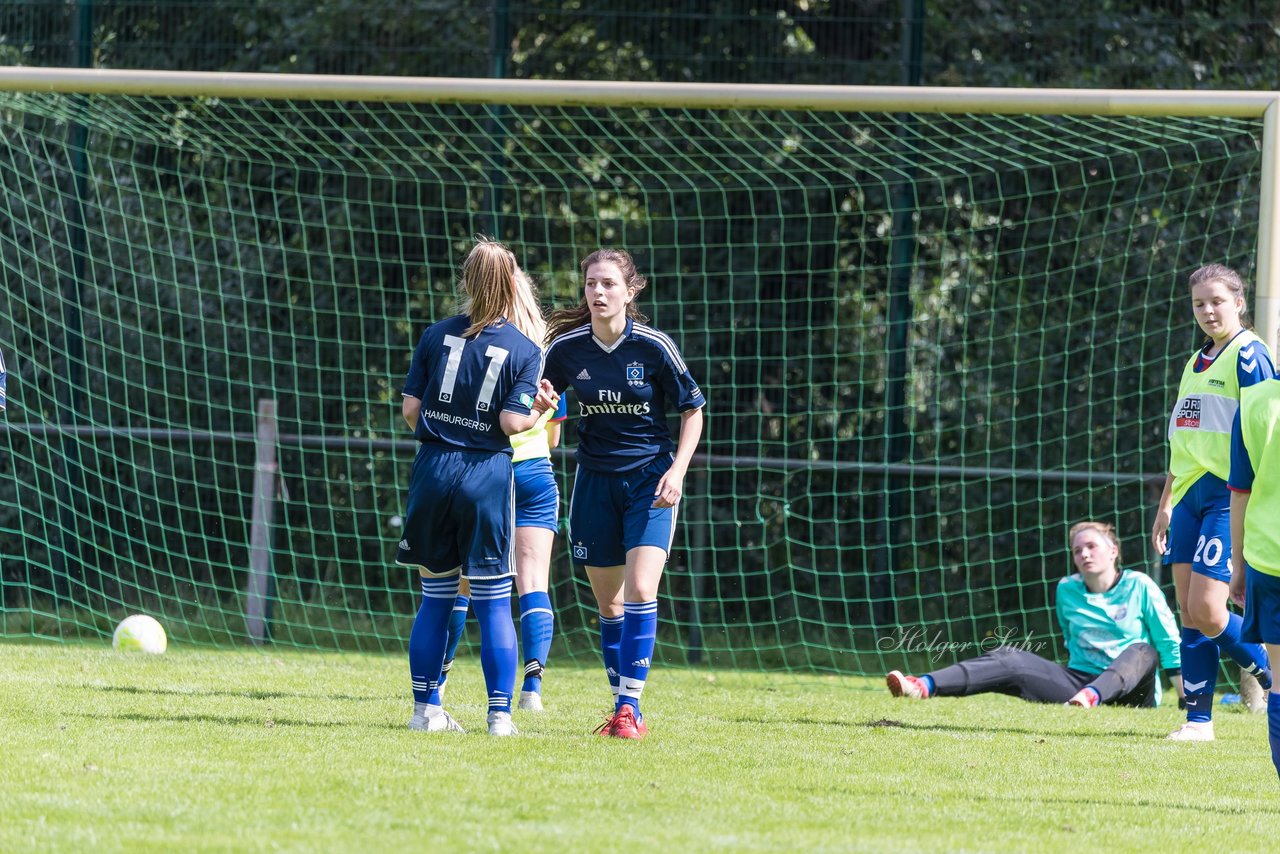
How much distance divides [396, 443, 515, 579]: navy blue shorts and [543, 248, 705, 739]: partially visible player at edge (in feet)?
1.92

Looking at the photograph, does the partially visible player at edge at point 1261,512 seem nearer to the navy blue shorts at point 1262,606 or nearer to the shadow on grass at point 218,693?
the navy blue shorts at point 1262,606

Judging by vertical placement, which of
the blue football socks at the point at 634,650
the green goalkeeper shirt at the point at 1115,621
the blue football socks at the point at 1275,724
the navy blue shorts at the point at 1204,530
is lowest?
the green goalkeeper shirt at the point at 1115,621

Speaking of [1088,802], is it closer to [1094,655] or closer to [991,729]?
[991,729]

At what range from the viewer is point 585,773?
445 centimetres

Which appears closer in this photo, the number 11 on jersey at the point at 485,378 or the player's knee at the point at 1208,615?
the number 11 on jersey at the point at 485,378

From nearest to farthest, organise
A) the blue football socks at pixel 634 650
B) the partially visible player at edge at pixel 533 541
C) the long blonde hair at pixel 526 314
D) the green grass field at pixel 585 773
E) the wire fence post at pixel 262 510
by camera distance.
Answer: the green grass field at pixel 585 773, the long blonde hair at pixel 526 314, the blue football socks at pixel 634 650, the partially visible player at edge at pixel 533 541, the wire fence post at pixel 262 510

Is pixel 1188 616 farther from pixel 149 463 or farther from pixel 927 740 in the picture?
pixel 149 463

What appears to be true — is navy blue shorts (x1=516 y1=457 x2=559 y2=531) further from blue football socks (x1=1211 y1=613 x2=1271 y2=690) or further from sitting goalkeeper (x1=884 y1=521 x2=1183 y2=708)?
blue football socks (x1=1211 y1=613 x2=1271 y2=690)

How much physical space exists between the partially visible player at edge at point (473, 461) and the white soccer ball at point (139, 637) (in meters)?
3.23

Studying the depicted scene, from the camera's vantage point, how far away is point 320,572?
398 inches

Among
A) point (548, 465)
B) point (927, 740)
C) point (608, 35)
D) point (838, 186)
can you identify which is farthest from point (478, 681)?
point (608, 35)

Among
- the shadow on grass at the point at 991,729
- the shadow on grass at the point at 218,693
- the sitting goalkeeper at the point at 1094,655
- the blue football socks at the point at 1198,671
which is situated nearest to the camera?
the blue football socks at the point at 1198,671

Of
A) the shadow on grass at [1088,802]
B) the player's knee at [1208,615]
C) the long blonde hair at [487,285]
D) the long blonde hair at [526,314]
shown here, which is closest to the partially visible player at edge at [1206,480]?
the player's knee at [1208,615]

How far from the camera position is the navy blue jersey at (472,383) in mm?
5043
